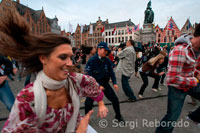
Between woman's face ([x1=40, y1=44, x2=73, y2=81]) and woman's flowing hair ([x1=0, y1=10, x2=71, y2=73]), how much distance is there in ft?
0.15

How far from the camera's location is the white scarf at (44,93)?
89 cm

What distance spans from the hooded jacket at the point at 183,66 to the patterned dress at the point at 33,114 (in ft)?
4.22

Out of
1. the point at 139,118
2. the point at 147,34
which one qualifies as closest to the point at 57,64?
the point at 139,118

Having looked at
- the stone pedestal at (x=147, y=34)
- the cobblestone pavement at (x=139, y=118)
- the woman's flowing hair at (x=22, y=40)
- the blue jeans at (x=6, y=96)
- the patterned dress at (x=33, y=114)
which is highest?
the stone pedestal at (x=147, y=34)

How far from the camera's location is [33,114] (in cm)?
88

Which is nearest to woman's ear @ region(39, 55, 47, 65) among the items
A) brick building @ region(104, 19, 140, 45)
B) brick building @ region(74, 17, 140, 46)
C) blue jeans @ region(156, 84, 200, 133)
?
blue jeans @ region(156, 84, 200, 133)

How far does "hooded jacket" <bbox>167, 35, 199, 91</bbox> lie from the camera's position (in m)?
1.74

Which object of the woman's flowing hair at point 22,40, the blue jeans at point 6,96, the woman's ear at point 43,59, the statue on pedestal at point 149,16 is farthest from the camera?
the statue on pedestal at point 149,16

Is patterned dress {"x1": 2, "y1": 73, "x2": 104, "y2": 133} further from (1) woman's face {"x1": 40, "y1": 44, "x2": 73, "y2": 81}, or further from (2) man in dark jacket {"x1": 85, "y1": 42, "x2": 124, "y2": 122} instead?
(2) man in dark jacket {"x1": 85, "y1": 42, "x2": 124, "y2": 122}

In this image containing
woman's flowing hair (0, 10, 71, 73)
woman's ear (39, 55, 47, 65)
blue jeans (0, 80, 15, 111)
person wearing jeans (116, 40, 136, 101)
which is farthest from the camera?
person wearing jeans (116, 40, 136, 101)

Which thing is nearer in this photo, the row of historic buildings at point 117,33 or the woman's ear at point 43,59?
the woman's ear at point 43,59

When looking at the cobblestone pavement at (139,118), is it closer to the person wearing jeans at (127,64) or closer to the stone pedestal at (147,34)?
the person wearing jeans at (127,64)

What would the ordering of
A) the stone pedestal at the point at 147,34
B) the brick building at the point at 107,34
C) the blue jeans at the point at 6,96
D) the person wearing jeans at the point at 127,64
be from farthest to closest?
1. the brick building at the point at 107,34
2. the stone pedestal at the point at 147,34
3. the person wearing jeans at the point at 127,64
4. the blue jeans at the point at 6,96

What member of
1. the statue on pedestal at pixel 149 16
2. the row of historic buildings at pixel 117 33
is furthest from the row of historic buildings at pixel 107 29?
the statue on pedestal at pixel 149 16
